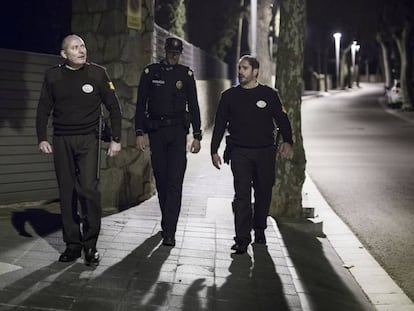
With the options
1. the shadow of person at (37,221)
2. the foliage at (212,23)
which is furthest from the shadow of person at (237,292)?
the foliage at (212,23)

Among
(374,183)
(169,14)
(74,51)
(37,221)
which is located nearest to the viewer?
(74,51)

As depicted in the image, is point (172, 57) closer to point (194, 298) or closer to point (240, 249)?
point (240, 249)

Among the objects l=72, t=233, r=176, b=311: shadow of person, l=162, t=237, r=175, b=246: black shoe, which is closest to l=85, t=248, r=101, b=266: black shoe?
l=72, t=233, r=176, b=311: shadow of person

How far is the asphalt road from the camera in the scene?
624 cm

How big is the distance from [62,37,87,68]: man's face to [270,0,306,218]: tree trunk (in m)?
3.07

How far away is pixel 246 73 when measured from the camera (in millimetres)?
4883

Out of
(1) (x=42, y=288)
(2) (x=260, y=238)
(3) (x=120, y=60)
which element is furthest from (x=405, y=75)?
(1) (x=42, y=288)

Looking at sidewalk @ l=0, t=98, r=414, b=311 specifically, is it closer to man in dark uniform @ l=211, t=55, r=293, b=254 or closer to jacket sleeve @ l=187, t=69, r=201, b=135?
man in dark uniform @ l=211, t=55, r=293, b=254

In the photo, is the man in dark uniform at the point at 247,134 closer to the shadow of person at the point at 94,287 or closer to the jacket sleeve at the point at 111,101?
Answer: the shadow of person at the point at 94,287

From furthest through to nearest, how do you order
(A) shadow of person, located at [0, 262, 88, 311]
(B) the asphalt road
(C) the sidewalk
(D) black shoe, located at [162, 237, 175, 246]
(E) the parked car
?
(E) the parked car
(B) the asphalt road
(D) black shoe, located at [162, 237, 175, 246]
(C) the sidewalk
(A) shadow of person, located at [0, 262, 88, 311]

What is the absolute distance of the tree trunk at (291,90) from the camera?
658cm

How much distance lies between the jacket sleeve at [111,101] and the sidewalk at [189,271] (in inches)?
45.1

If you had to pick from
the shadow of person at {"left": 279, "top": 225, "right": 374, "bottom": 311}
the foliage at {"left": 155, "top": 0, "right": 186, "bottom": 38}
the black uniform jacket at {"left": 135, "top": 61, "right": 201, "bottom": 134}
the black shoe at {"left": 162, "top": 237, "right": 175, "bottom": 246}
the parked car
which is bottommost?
the shadow of person at {"left": 279, "top": 225, "right": 374, "bottom": 311}

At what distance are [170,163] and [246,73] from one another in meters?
1.11
